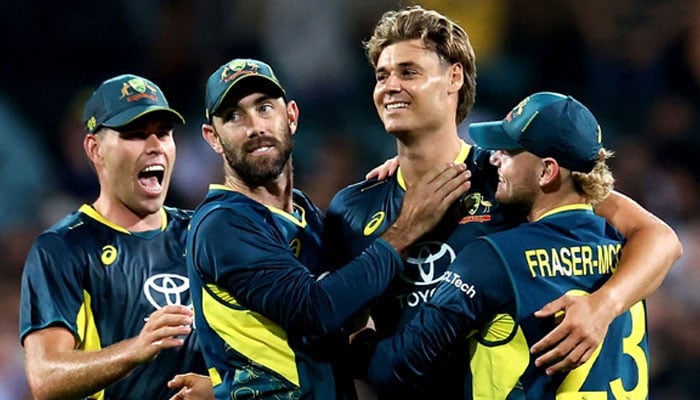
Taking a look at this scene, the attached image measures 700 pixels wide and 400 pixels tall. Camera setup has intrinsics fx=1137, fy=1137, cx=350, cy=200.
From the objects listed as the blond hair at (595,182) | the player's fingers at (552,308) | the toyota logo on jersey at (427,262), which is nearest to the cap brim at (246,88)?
the toyota logo on jersey at (427,262)

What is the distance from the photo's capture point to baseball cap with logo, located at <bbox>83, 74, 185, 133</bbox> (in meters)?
5.47

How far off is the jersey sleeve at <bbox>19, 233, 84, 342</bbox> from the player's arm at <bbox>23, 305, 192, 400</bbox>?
5cm

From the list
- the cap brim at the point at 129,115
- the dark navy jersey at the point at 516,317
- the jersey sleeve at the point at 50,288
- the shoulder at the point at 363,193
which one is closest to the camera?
the dark navy jersey at the point at 516,317

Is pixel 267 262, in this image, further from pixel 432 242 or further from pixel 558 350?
pixel 558 350

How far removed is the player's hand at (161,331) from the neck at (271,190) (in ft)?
1.85

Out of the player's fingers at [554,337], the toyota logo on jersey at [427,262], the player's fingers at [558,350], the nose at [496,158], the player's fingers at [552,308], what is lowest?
the player's fingers at [558,350]

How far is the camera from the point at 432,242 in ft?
16.0

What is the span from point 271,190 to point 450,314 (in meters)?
1.06

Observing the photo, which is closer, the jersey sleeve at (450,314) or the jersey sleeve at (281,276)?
the jersey sleeve at (450,314)

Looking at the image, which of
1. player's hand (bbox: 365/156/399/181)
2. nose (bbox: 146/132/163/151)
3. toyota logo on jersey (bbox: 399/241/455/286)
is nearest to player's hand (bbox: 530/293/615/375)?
toyota logo on jersey (bbox: 399/241/455/286)

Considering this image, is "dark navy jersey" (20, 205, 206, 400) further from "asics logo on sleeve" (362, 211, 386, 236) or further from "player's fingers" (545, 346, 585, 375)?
"player's fingers" (545, 346, 585, 375)

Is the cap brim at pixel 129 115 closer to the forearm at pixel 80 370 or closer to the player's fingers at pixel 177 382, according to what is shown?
the forearm at pixel 80 370

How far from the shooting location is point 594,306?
4277 millimetres

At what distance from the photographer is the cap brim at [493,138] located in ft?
15.1
